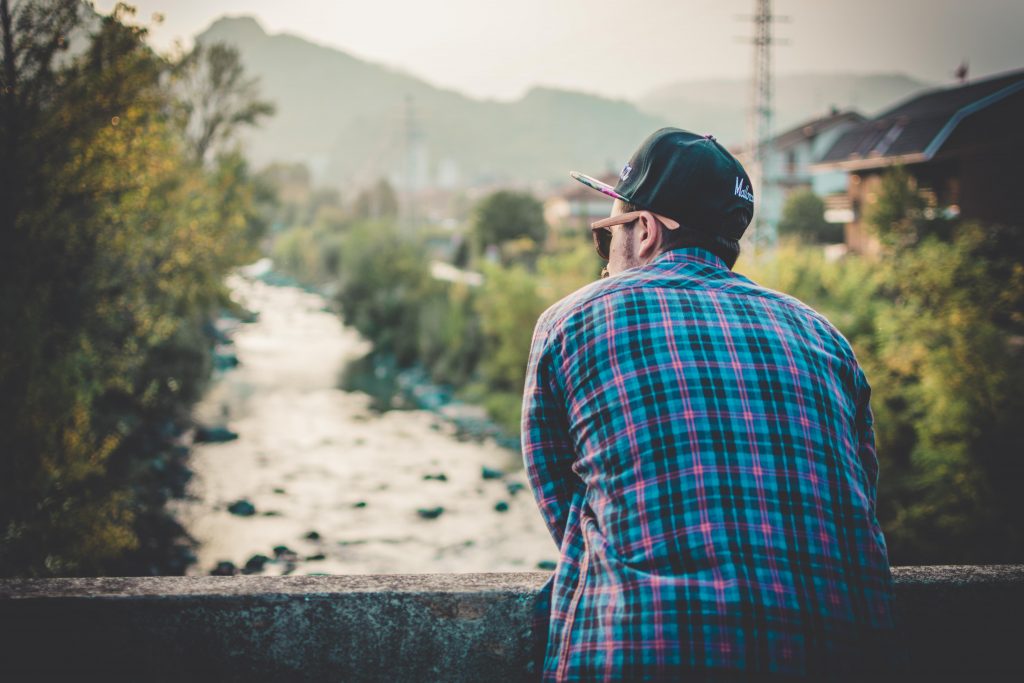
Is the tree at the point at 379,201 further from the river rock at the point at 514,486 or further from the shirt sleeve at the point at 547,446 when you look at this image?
the shirt sleeve at the point at 547,446

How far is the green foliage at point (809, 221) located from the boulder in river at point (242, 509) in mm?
30479

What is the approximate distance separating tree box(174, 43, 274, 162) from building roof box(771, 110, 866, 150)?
28.6 meters

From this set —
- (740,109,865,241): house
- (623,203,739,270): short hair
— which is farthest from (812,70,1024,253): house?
(740,109,865,241): house

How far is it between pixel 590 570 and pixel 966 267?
1032 cm

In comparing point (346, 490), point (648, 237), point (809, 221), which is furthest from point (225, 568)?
point (809, 221)

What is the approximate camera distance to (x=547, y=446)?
4.99 feet

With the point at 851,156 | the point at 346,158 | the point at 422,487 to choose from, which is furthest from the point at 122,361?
the point at 346,158

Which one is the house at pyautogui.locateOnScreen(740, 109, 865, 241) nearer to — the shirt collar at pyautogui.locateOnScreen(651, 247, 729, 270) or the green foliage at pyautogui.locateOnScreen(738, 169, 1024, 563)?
the green foliage at pyautogui.locateOnScreen(738, 169, 1024, 563)

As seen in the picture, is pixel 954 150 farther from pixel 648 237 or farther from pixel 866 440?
Answer: pixel 648 237

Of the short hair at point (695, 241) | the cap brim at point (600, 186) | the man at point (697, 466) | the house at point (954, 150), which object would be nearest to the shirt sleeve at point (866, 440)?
the man at point (697, 466)

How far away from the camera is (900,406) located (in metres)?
10.7

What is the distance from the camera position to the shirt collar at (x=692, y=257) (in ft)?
4.88

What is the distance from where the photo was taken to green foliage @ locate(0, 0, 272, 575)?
5.05m

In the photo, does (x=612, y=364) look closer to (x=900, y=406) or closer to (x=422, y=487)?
(x=900, y=406)
